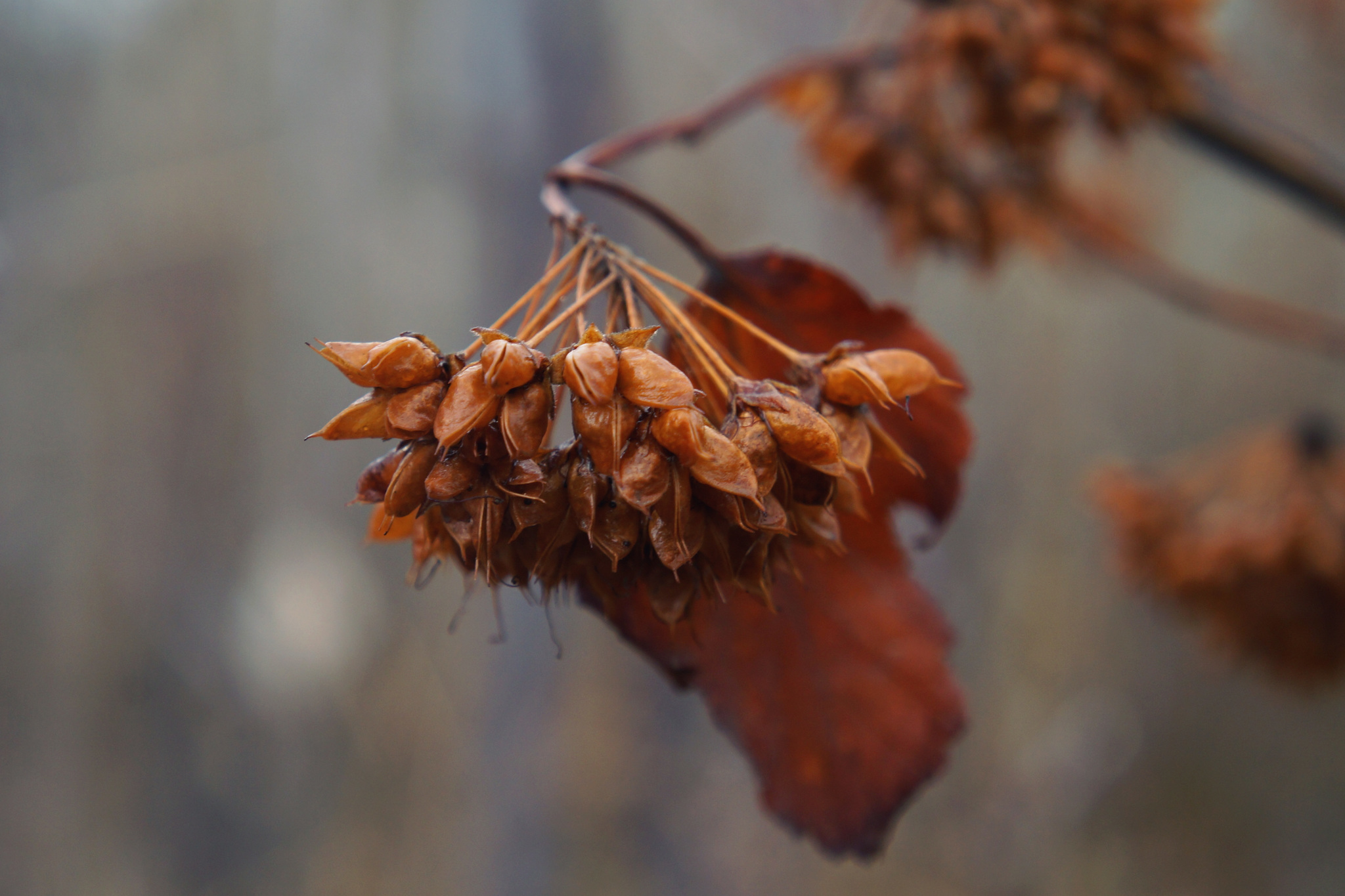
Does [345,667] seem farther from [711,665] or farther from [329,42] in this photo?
[711,665]

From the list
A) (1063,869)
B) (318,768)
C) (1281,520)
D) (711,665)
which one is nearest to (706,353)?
(711,665)

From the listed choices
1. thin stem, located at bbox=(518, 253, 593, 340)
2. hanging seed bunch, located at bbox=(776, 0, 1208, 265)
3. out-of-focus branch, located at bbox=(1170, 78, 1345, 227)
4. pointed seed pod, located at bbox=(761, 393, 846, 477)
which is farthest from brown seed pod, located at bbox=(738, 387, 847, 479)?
out-of-focus branch, located at bbox=(1170, 78, 1345, 227)

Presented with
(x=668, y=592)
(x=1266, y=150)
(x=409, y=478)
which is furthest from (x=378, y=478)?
(x=1266, y=150)

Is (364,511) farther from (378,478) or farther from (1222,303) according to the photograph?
(378,478)

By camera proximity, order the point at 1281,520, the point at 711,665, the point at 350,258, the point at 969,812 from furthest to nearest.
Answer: the point at 350,258 < the point at 969,812 < the point at 1281,520 < the point at 711,665

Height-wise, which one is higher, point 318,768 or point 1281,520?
point 1281,520

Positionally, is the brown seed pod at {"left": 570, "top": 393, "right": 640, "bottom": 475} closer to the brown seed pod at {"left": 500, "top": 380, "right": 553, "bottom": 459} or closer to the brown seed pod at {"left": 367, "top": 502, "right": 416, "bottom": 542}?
the brown seed pod at {"left": 500, "top": 380, "right": 553, "bottom": 459}
